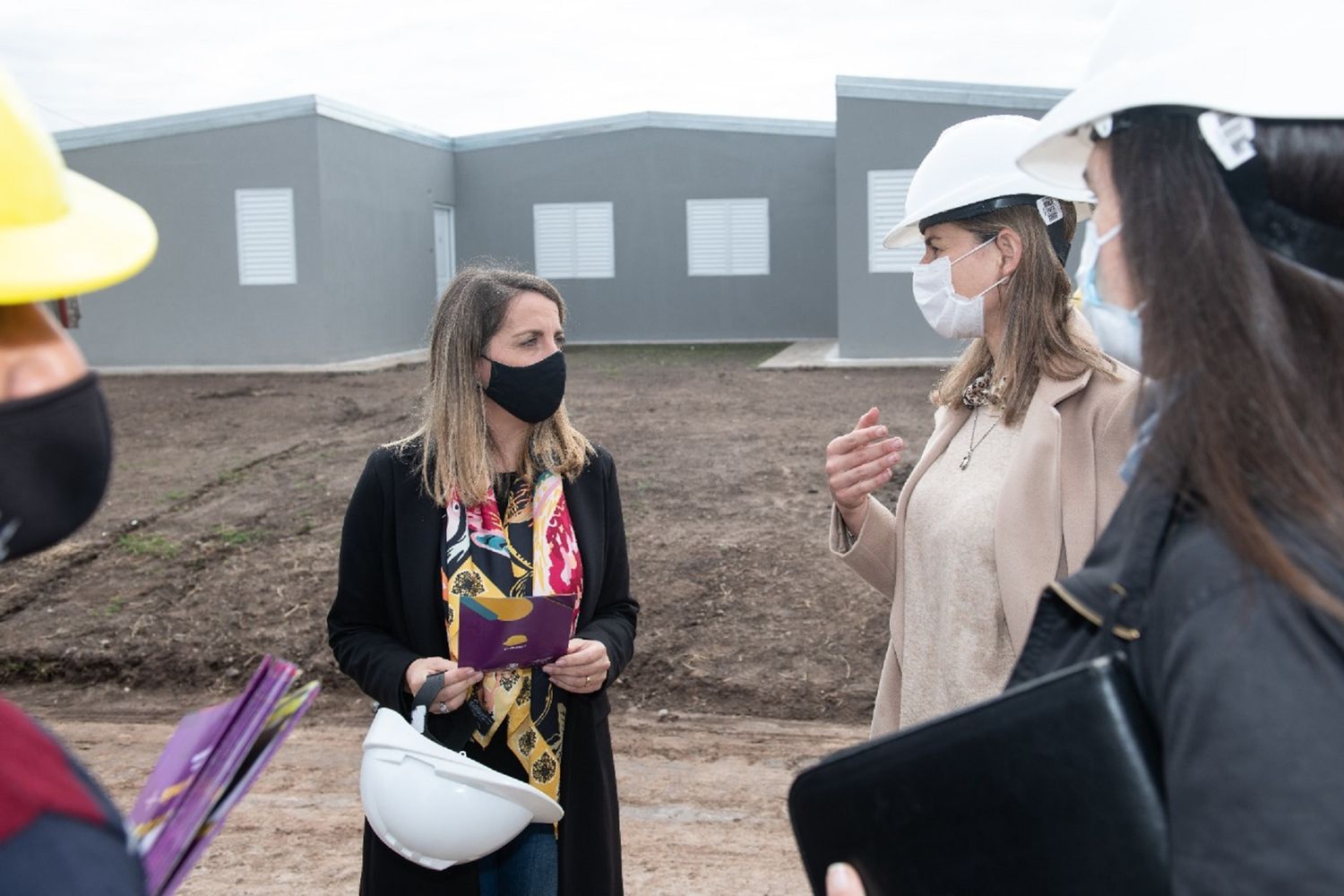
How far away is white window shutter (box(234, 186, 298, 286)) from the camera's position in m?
21.1

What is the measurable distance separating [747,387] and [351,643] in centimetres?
1359

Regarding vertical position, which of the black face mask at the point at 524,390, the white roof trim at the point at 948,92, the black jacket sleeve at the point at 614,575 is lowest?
the black jacket sleeve at the point at 614,575

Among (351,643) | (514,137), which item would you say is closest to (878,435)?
(351,643)

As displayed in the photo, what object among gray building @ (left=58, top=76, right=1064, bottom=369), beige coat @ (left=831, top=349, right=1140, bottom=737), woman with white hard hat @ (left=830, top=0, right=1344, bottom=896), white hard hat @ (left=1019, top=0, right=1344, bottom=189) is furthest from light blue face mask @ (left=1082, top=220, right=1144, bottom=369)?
gray building @ (left=58, top=76, right=1064, bottom=369)

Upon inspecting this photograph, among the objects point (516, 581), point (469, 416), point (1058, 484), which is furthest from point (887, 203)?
point (1058, 484)

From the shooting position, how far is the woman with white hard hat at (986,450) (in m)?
2.59

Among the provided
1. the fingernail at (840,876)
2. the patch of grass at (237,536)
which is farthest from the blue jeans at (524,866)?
the patch of grass at (237,536)

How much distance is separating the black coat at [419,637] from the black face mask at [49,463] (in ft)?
A: 5.88

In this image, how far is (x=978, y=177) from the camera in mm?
2861

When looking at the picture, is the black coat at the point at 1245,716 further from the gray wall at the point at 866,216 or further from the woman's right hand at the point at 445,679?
the gray wall at the point at 866,216

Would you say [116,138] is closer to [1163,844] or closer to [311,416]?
[311,416]

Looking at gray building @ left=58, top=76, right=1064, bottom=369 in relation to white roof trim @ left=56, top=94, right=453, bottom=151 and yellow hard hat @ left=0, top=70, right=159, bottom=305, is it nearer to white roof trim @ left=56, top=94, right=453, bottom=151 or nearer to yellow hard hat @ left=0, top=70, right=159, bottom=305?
white roof trim @ left=56, top=94, right=453, bottom=151

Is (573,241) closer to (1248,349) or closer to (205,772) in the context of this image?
(205,772)

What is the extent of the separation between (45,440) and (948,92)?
1902 cm
